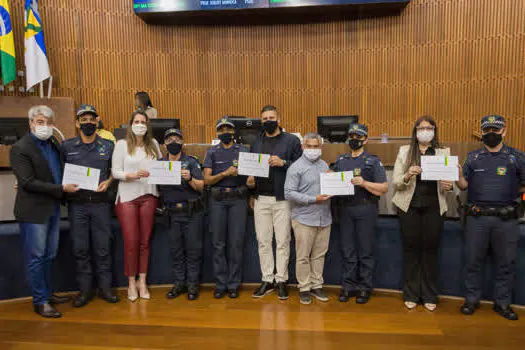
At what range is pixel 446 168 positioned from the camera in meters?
2.64

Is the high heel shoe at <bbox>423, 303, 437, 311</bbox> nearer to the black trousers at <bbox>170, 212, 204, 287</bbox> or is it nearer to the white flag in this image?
the black trousers at <bbox>170, 212, 204, 287</bbox>

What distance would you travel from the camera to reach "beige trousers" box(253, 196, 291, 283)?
310cm

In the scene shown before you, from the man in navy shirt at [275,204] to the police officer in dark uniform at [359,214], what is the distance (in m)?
0.45

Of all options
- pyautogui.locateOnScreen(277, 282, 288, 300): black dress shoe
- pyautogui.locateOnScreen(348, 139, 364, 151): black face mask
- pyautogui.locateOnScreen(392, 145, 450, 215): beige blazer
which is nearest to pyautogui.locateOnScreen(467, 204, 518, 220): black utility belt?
pyautogui.locateOnScreen(392, 145, 450, 215): beige blazer

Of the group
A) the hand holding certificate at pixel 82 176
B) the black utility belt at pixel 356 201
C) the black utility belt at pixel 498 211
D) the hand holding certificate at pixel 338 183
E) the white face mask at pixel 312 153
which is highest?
the white face mask at pixel 312 153

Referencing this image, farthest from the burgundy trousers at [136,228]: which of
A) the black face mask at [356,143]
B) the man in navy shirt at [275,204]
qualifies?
the black face mask at [356,143]

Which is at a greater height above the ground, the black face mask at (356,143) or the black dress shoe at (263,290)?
the black face mask at (356,143)

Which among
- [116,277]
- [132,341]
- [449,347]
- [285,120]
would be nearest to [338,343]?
[449,347]

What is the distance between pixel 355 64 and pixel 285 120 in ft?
5.21

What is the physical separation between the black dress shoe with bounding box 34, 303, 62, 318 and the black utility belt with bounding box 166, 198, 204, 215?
117 centimetres

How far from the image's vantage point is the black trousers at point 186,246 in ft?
10.2

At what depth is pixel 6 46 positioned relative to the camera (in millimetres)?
5344

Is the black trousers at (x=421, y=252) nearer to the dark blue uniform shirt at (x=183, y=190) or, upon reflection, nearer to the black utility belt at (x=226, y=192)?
the black utility belt at (x=226, y=192)

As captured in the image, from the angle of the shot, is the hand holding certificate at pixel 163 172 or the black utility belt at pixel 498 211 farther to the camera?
the hand holding certificate at pixel 163 172
